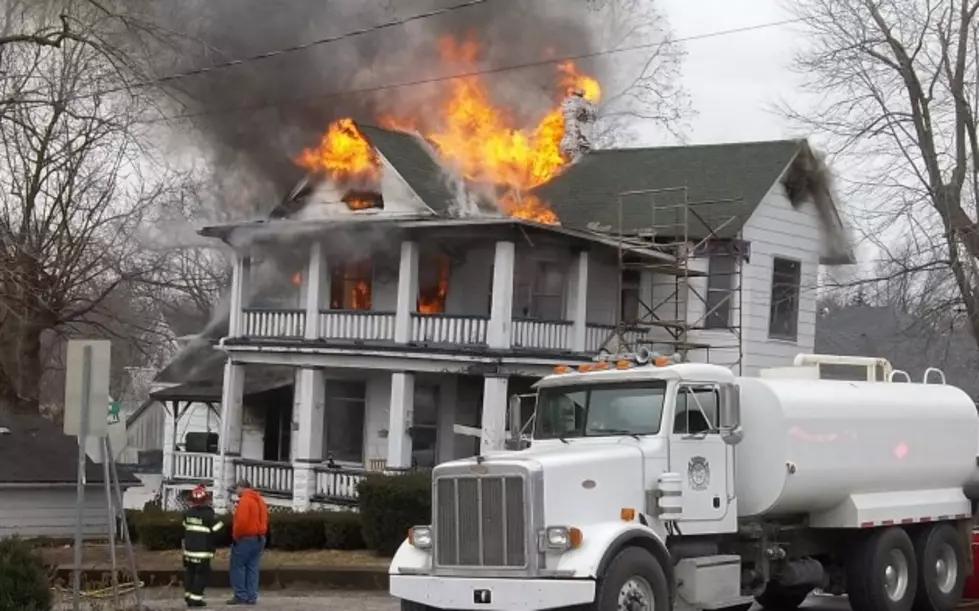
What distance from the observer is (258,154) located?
65.3 ft

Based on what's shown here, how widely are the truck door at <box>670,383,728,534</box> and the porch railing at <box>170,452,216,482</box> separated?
2014cm

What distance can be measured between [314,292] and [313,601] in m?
11.5

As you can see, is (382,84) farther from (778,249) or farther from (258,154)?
(778,249)

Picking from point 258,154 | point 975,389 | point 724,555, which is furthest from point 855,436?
point 975,389

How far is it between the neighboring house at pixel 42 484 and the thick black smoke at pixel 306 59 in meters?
8.58

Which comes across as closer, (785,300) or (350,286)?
(350,286)

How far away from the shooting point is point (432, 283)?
27.9m

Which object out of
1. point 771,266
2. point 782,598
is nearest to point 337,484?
point 771,266

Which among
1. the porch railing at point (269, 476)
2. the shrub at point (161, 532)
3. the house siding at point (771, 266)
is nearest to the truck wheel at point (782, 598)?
the shrub at point (161, 532)

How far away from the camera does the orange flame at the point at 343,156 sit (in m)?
21.0

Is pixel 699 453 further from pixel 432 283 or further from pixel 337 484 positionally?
pixel 432 283

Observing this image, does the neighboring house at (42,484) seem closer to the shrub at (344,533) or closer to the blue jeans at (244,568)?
the shrub at (344,533)

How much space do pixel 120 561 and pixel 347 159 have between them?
762cm

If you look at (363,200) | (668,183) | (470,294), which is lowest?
(470,294)
